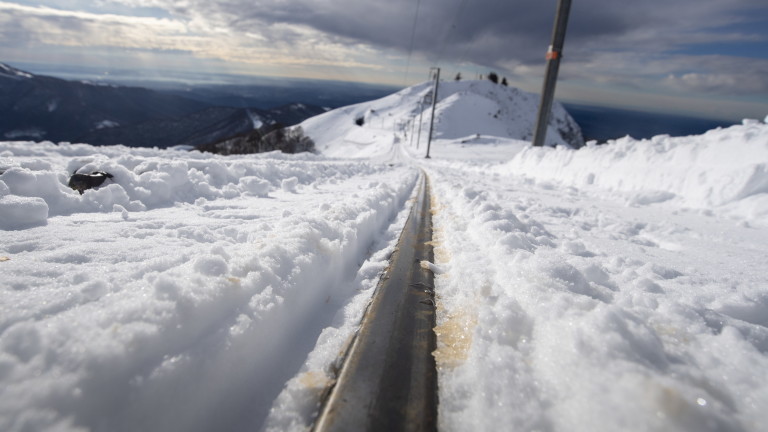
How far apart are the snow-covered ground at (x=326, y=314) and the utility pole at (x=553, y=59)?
458 inches

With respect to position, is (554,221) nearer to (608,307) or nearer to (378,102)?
(608,307)

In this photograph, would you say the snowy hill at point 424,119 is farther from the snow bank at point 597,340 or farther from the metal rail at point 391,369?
the metal rail at point 391,369

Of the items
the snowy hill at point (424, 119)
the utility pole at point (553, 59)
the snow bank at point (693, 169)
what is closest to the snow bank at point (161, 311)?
the snow bank at point (693, 169)

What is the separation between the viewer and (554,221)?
5051mm

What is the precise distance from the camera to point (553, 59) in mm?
14297

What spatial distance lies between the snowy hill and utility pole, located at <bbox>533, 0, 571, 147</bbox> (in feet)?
145

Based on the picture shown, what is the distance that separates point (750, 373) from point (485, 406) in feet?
4.17

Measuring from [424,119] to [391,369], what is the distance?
96108 mm

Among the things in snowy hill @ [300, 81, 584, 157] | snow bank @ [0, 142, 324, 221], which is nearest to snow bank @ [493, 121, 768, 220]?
snow bank @ [0, 142, 324, 221]

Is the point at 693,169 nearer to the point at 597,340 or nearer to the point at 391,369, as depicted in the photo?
the point at 597,340

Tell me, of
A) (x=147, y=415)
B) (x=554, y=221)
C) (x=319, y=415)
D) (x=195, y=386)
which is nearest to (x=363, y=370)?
(x=319, y=415)

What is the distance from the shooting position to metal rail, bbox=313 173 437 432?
1.53 m

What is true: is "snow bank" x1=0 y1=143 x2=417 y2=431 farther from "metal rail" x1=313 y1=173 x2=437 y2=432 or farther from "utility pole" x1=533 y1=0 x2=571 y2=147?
"utility pole" x1=533 y1=0 x2=571 y2=147

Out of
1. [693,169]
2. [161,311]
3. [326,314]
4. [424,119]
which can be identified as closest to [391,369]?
[326,314]
